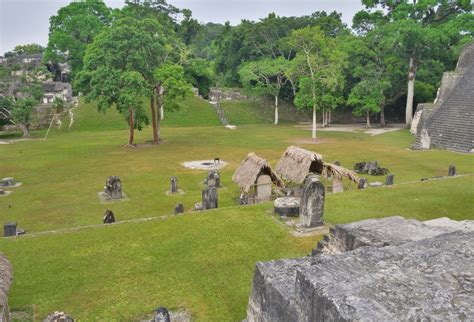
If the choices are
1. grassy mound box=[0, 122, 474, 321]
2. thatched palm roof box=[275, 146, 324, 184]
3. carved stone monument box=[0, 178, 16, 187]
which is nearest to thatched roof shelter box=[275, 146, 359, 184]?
thatched palm roof box=[275, 146, 324, 184]

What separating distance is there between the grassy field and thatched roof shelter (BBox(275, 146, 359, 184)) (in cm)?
111

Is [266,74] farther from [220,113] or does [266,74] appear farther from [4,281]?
[4,281]

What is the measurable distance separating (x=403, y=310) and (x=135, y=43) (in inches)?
1026

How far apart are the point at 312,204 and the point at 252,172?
15.1ft

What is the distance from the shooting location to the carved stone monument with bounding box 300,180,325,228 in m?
10.8

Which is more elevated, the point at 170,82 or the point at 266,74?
the point at 266,74

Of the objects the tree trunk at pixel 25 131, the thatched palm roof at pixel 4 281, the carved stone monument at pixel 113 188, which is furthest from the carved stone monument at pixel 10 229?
the tree trunk at pixel 25 131

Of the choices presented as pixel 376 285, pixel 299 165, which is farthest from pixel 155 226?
pixel 376 285

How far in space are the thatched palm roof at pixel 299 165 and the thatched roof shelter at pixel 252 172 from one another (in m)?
0.64

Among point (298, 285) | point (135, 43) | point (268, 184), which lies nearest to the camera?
point (298, 285)

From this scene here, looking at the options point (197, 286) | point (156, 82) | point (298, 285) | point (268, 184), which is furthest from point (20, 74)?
point (298, 285)

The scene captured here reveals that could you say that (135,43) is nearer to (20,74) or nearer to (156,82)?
(156,82)

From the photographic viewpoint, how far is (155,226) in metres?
11.3

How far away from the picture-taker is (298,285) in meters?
4.73
